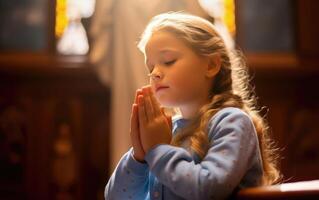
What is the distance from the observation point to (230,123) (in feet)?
3.86

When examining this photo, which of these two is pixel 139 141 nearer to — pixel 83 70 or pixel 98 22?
pixel 98 22

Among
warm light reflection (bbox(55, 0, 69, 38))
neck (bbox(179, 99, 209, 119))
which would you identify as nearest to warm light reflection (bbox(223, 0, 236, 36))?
warm light reflection (bbox(55, 0, 69, 38))

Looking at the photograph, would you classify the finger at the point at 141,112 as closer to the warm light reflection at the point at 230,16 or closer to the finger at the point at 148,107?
the finger at the point at 148,107

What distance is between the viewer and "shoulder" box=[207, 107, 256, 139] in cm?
117

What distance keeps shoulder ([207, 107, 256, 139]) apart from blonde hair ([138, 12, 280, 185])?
0.03 m

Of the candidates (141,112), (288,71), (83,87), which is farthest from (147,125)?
(288,71)

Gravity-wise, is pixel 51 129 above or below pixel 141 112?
below

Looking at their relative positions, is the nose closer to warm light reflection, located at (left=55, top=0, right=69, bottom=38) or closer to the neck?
the neck

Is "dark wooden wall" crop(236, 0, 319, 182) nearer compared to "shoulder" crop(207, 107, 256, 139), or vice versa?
"shoulder" crop(207, 107, 256, 139)

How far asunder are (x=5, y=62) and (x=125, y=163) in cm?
245

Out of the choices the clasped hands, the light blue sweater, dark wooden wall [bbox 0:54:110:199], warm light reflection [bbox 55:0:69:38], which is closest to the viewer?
the light blue sweater

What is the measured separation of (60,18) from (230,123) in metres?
2.77

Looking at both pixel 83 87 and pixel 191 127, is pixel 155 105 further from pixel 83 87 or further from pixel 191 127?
pixel 83 87

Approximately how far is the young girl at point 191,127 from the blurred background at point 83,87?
190 cm
